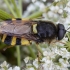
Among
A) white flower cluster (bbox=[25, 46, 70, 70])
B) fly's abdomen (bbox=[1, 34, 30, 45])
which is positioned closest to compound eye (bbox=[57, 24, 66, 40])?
white flower cluster (bbox=[25, 46, 70, 70])

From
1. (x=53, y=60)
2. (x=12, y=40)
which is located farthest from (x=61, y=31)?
(x=12, y=40)

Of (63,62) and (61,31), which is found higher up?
(61,31)

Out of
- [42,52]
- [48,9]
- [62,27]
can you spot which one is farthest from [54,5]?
[42,52]

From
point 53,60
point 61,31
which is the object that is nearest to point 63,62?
point 53,60

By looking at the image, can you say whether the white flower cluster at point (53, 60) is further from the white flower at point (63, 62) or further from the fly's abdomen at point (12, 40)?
the fly's abdomen at point (12, 40)

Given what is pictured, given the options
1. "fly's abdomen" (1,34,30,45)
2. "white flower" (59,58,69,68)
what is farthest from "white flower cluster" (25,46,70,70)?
"fly's abdomen" (1,34,30,45)

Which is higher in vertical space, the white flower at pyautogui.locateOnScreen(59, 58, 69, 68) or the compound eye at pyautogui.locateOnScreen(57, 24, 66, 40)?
the compound eye at pyautogui.locateOnScreen(57, 24, 66, 40)

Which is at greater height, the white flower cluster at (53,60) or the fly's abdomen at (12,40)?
the fly's abdomen at (12,40)

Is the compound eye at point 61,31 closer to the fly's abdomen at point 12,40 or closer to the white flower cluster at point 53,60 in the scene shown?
the white flower cluster at point 53,60

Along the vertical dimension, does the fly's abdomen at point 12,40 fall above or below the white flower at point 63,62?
above

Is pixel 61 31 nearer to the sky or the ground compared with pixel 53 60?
nearer to the sky

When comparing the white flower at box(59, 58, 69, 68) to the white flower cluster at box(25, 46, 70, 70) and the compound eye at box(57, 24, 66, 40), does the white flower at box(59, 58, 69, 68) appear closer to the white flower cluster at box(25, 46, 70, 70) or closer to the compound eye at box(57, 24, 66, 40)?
the white flower cluster at box(25, 46, 70, 70)

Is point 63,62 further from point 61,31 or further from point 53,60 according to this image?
point 61,31

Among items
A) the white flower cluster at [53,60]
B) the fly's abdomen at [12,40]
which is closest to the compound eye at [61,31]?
the white flower cluster at [53,60]
